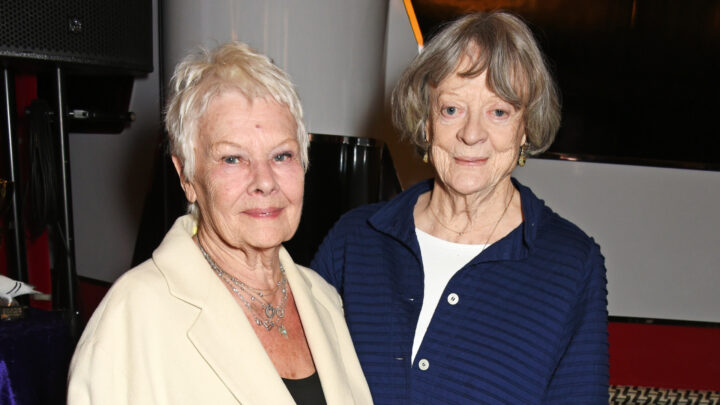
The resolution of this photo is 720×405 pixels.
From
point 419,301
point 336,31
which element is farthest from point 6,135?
point 419,301

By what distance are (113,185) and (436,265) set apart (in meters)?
2.83

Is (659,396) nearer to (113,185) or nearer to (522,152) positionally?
(522,152)

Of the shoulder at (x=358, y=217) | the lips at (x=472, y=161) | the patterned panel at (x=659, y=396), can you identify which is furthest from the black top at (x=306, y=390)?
the patterned panel at (x=659, y=396)

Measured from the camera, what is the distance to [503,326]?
4.25 ft

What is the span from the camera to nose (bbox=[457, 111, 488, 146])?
137 centimetres

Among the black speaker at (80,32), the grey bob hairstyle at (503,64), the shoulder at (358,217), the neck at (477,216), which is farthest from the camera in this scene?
the black speaker at (80,32)

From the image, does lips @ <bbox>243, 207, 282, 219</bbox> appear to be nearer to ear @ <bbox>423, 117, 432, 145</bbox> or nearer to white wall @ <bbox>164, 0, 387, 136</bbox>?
ear @ <bbox>423, 117, 432, 145</bbox>

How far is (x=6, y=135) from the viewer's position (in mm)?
2525

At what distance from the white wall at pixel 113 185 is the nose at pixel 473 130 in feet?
8.03

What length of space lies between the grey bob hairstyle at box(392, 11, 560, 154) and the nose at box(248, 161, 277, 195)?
534 millimetres

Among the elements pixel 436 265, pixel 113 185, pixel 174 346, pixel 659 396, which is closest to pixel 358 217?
pixel 436 265

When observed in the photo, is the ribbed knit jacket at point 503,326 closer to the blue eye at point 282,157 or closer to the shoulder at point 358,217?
the shoulder at point 358,217

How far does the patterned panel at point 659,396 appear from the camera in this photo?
304 cm

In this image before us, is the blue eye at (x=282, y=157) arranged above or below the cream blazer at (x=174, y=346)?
above
